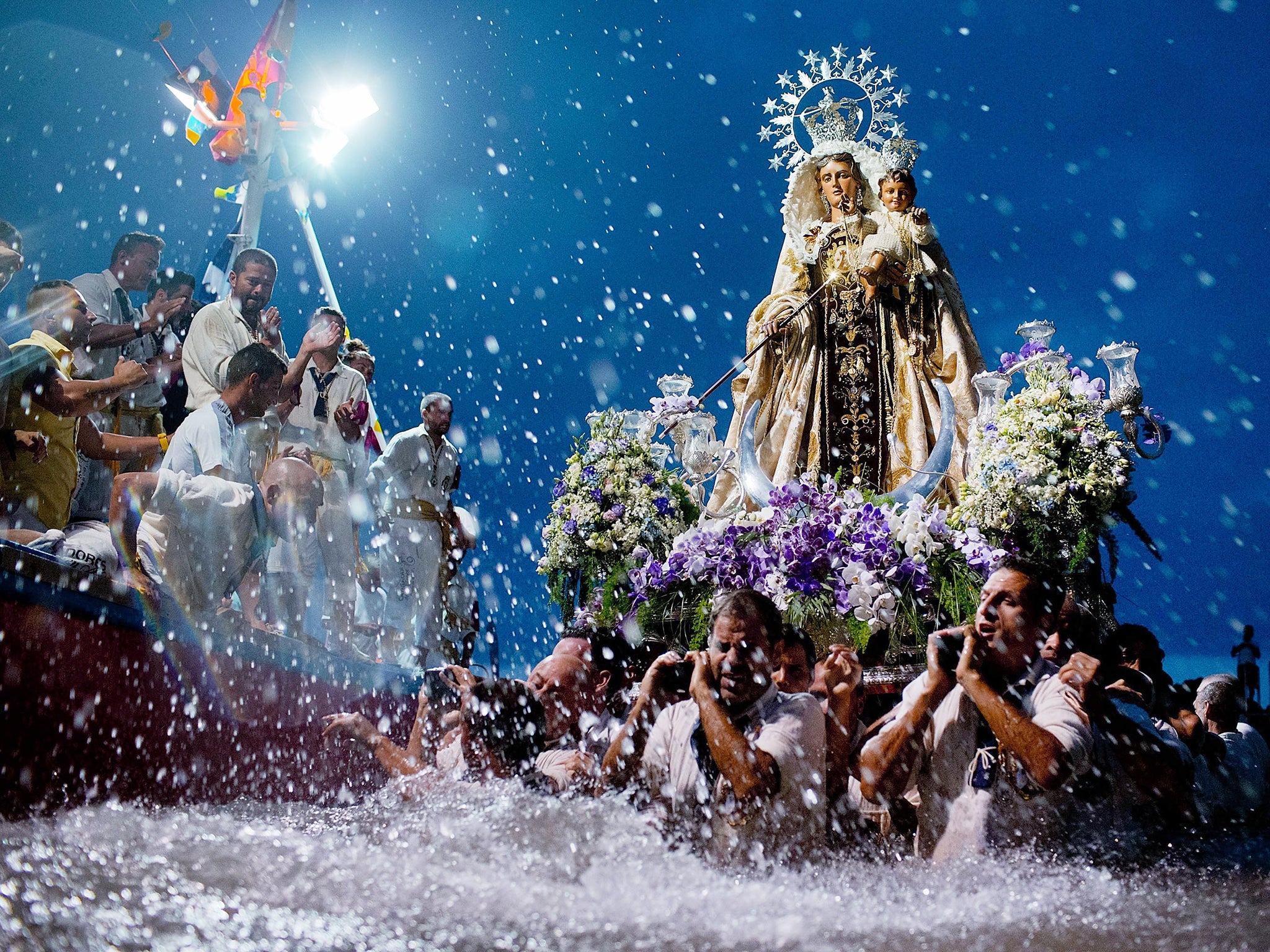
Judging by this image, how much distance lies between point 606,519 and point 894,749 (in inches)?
139

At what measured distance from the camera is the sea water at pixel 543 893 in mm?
2295

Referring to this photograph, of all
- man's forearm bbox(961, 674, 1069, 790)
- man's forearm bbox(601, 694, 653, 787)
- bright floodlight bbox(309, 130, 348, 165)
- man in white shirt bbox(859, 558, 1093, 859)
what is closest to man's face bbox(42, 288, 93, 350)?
man's forearm bbox(601, 694, 653, 787)

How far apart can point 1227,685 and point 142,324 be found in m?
6.66

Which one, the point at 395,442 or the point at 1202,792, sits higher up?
the point at 395,442

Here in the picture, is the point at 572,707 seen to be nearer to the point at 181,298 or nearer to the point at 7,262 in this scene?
the point at 7,262

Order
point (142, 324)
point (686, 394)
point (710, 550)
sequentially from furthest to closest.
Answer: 1. point (686, 394)
2. point (142, 324)
3. point (710, 550)

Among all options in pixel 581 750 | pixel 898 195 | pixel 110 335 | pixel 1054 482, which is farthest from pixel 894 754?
pixel 898 195

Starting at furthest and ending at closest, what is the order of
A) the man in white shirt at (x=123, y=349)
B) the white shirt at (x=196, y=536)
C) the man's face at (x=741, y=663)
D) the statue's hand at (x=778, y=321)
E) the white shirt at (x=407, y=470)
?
1. the statue's hand at (x=778, y=321)
2. the white shirt at (x=407, y=470)
3. the man in white shirt at (x=123, y=349)
4. the white shirt at (x=196, y=536)
5. the man's face at (x=741, y=663)

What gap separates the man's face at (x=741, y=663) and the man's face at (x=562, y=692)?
113 centimetres

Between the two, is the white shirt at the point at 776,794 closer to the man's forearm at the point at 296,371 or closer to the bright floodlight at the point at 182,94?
the man's forearm at the point at 296,371

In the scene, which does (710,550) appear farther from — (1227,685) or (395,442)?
(395,442)

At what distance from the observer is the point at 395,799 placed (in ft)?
12.9

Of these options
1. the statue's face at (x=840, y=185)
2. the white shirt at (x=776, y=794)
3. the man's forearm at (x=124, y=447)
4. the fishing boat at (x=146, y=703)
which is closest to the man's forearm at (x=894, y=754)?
the white shirt at (x=776, y=794)

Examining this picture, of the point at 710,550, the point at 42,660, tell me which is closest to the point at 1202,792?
the point at 710,550
